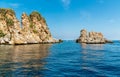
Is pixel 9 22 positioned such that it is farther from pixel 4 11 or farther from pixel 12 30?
pixel 4 11

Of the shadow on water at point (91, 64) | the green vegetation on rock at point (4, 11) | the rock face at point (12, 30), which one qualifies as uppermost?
the green vegetation on rock at point (4, 11)

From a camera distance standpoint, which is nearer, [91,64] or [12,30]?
[91,64]

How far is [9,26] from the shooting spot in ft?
559

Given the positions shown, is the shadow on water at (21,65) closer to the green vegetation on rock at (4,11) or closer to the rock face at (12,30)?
the rock face at (12,30)

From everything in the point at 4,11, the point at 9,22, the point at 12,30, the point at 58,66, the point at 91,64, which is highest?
the point at 4,11

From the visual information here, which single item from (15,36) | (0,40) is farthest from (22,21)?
(0,40)

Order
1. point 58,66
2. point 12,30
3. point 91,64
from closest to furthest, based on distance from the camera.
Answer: point 58,66 → point 91,64 → point 12,30

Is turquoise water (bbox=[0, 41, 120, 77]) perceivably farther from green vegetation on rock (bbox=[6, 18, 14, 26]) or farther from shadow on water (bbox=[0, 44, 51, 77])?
green vegetation on rock (bbox=[6, 18, 14, 26])

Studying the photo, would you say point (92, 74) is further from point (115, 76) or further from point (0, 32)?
point (0, 32)

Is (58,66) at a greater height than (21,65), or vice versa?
(21,65)

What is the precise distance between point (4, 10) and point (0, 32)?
1008 inches

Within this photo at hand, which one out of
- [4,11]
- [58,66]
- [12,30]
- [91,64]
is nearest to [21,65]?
[58,66]

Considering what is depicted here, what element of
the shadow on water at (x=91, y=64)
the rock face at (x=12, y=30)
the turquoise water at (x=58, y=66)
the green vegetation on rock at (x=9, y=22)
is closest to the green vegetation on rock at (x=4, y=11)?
the rock face at (x=12, y=30)

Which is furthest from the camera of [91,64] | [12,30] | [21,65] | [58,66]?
[12,30]
